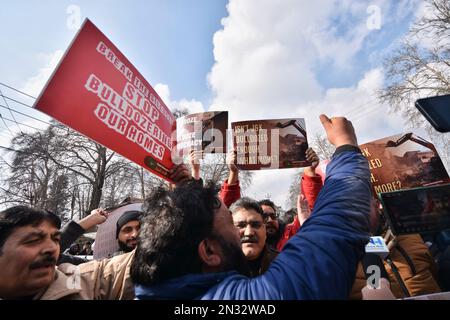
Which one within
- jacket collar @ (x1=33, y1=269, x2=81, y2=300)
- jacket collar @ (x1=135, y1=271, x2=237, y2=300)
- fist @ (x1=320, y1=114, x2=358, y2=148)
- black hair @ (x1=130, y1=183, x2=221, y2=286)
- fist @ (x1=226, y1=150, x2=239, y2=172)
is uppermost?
fist @ (x1=226, y1=150, x2=239, y2=172)

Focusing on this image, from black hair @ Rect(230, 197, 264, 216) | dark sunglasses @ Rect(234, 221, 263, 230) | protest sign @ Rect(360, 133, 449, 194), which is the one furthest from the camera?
protest sign @ Rect(360, 133, 449, 194)

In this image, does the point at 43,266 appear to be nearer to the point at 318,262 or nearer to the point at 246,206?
the point at 318,262

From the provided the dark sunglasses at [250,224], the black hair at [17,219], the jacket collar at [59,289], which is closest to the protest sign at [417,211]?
the dark sunglasses at [250,224]

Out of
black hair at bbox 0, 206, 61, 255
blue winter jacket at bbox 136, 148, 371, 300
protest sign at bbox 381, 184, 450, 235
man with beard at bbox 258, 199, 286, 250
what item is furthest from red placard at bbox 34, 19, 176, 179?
protest sign at bbox 381, 184, 450, 235

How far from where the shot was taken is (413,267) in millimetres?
2105

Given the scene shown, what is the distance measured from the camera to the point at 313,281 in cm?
73

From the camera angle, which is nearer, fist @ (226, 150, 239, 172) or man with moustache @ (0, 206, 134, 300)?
man with moustache @ (0, 206, 134, 300)

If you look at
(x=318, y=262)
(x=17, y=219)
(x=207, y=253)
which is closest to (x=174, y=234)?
(x=207, y=253)

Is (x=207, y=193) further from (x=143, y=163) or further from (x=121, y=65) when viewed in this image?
(x=121, y=65)

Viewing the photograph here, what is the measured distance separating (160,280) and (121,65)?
5.74ft

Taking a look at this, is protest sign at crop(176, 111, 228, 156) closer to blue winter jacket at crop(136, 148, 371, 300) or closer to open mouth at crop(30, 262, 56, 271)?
open mouth at crop(30, 262, 56, 271)

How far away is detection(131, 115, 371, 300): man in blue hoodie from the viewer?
75 cm

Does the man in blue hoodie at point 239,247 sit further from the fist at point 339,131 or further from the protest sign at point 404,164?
the protest sign at point 404,164
